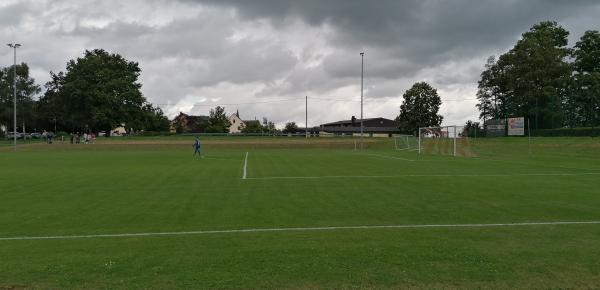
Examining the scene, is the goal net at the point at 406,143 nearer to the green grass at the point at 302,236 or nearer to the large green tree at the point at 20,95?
the green grass at the point at 302,236

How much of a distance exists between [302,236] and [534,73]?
7621cm

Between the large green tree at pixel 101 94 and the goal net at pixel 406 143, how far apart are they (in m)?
46.4

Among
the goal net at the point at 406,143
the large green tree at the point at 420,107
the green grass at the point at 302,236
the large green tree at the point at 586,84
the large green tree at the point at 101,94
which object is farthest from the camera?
the large green tree at the point at 420,107

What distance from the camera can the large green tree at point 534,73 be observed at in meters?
73.9

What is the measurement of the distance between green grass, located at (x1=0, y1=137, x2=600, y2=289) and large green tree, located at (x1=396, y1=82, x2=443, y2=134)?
88144mm

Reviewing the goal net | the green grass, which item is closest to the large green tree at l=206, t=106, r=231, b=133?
the goal net

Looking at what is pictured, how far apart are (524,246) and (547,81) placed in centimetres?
7651

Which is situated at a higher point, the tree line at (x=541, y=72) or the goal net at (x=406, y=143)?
the tree line at (x=541, y=72)

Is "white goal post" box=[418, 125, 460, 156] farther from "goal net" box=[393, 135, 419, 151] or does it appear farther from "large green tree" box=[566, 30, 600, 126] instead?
"large green tree" box=[566, 30, 600, 126]

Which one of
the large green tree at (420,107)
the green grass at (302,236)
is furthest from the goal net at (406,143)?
the green grass at (302,236)

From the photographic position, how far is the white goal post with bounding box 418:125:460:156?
4591 centimetres

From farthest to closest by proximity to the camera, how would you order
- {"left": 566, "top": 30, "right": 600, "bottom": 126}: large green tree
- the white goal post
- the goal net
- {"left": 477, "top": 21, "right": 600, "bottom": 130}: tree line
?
{"left": 477, "top": 21, "right": 600, "bottom": 130}: tree line → the goal net → {"left": 566, "top": 30, "right": 600, "bottom": 126}: large green tree → the white goal post

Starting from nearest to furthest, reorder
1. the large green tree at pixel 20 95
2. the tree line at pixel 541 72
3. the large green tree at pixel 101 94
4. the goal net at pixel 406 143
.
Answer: the goal net at pixel 406 143 → the tree line at pixel 541 72 → the large green tree at pixel 101 94 → the large green tree at pixel 20 95

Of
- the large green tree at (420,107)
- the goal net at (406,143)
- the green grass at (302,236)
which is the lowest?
the green grass at (302,236)
